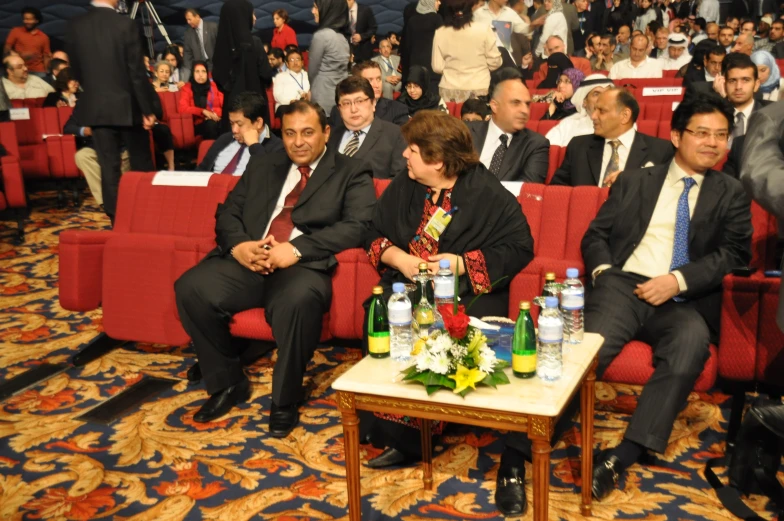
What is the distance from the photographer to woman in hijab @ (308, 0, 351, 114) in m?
6.75

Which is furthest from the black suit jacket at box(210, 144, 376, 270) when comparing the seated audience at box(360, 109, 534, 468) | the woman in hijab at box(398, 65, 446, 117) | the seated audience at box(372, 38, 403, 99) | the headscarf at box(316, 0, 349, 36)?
the seated audience at box(372, 38, 403, 99)

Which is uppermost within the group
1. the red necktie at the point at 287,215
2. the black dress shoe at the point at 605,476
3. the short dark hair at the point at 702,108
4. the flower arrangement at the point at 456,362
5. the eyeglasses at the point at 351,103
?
the eyeglasses at the point at 351,103

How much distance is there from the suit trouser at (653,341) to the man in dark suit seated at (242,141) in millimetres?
2224

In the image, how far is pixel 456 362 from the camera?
2059 mm

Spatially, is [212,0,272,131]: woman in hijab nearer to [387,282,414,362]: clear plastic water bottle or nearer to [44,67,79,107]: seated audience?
[44,67,79,107]: seated audience

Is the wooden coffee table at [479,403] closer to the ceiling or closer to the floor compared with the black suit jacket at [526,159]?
closer to the floor

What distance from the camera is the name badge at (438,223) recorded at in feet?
9.87

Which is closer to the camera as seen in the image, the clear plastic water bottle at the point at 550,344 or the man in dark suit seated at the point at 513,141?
the clear plastic water bottle at the point at 550,344

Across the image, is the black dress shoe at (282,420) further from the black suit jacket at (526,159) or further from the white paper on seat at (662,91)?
the white paper on seat at (662,91)

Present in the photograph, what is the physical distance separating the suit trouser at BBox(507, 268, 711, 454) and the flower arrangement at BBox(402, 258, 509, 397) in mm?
587

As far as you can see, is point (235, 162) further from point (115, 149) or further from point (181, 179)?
point (115, 149)

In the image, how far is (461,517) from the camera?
2455 mm

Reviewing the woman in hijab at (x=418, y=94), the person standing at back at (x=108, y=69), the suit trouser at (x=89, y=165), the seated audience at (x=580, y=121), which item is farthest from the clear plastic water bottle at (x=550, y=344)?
the suit trouser at (x=89, y=165)

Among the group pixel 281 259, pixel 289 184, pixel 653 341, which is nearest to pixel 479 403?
pixel 653 341
